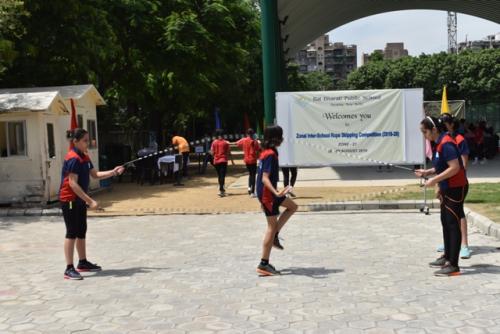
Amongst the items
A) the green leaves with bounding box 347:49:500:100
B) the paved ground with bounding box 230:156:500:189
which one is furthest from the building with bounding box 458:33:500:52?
the paved ground with bounding box 230:156:500:189

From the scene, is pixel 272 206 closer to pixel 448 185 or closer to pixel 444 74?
pixel 448 185

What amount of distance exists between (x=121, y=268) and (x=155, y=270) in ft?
1.79

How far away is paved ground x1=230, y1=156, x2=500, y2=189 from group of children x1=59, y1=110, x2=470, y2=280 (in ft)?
29.9

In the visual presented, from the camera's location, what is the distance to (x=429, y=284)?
649 cm

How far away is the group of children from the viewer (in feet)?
22.4

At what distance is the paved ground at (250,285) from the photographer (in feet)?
17.5

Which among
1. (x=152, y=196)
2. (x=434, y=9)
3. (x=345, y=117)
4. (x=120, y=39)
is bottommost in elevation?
(x=152, y=196)

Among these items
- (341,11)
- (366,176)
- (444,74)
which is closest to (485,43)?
(444,74)

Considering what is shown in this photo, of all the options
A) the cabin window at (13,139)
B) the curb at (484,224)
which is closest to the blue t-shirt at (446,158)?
the curb at (484,224)

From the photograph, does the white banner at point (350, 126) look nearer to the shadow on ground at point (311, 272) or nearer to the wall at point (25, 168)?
the wall at point (25, 168)

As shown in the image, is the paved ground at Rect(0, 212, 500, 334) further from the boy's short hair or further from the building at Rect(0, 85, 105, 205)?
the building at Rect(0, 85, 105, 205)

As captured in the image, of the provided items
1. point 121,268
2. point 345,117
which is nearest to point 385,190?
point 345,117

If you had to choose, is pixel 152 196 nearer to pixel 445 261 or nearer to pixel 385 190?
pixel 385 190

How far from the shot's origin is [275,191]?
688 centimetres
